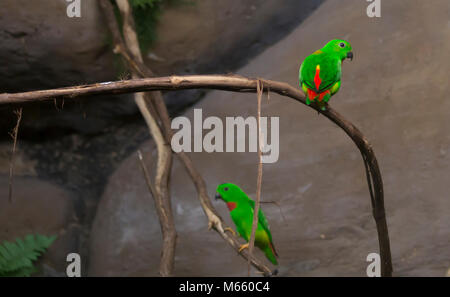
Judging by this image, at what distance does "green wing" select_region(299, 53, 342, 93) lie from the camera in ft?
5.91

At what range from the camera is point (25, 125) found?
12.3 ft

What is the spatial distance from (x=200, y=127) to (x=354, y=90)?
3.49ft

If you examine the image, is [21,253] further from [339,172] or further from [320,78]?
[320,78]

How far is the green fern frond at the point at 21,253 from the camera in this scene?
3168 millimetres

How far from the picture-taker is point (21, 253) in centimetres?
326

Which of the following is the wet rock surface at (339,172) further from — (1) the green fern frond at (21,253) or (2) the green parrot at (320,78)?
(2) the green parrot at (320,78)

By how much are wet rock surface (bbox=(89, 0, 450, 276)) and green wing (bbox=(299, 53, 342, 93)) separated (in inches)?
37.8

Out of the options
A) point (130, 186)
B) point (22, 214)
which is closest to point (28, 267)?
point (22, 214)

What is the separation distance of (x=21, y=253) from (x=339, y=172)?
78.4 inches

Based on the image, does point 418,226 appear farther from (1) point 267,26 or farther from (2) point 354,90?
(1) point 267,26

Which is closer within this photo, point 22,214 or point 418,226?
point 418,226

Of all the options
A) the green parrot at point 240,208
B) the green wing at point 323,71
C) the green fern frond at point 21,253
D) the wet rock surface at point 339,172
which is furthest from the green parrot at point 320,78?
the green fern frond at point 21,253

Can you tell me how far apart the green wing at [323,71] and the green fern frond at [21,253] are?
2228 millimetres

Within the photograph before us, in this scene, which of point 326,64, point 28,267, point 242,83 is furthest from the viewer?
point 28,267
